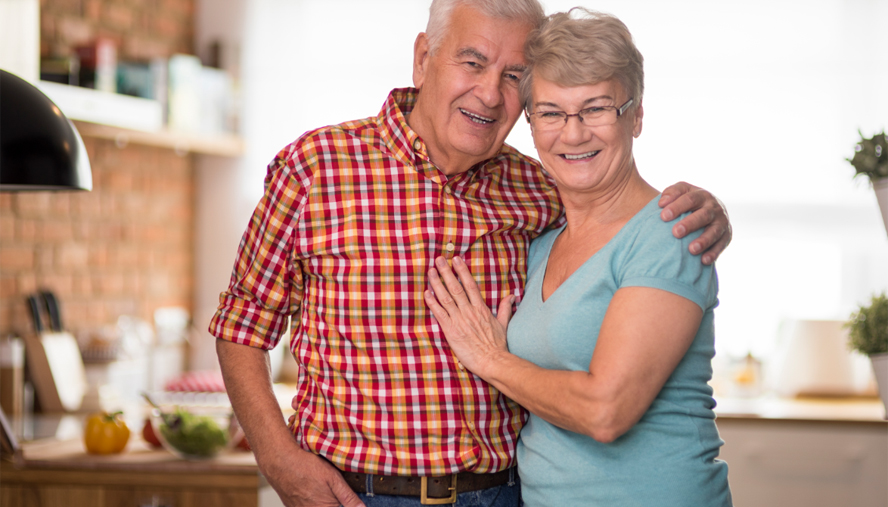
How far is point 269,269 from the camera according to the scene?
59.0 inches

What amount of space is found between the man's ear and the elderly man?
1 centimetres

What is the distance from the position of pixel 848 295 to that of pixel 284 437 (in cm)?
273

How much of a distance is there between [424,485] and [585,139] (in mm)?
616

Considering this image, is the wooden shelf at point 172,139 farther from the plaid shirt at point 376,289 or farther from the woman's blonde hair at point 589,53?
the woman's blonde hair at point 589,53

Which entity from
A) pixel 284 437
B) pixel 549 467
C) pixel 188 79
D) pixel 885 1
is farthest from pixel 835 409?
pixel 188 79

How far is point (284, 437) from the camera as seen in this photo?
1.46 m

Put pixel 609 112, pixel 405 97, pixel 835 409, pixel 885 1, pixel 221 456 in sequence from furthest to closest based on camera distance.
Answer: pixel 885 1
pixel 835 409
pixel 221 456
pixel 405 97
pixel 609 112

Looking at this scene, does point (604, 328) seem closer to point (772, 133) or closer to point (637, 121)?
point (637, 121)

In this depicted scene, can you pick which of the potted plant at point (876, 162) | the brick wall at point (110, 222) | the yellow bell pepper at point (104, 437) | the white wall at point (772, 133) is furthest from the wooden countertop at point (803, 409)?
the brick wall at point (110, 222)

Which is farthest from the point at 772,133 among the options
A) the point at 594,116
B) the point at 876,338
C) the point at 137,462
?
the point at 137,462

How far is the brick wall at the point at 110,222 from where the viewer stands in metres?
3.02

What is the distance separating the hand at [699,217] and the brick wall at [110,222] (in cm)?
243

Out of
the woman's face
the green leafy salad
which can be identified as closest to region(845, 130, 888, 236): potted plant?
the woman's face

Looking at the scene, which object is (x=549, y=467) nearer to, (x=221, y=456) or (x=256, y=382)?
(x=256, y=382)
